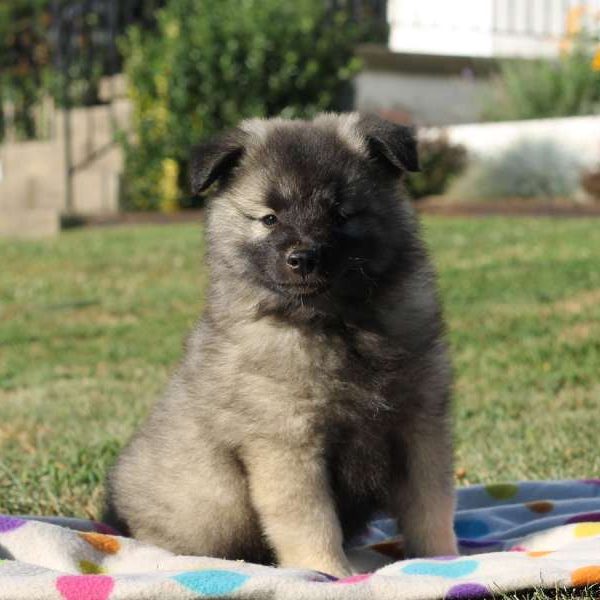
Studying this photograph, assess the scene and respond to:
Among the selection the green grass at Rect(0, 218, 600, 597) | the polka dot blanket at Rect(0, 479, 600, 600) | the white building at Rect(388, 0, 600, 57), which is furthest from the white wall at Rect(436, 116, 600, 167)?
the polka dot blanket at Rect(0, 479, 600, 600)

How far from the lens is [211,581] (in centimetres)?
280

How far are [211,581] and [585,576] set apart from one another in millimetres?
924

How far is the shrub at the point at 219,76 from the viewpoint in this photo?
1344 cm

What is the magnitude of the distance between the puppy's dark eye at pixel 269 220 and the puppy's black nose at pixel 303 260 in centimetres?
20

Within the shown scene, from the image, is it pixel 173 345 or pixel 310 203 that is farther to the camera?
pixel 173 345

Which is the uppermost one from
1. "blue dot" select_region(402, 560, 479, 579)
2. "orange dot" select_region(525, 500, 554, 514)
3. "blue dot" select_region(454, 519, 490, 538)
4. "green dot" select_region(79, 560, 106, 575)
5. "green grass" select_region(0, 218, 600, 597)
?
"blue dot" select_region(402, 560, 479, 579)

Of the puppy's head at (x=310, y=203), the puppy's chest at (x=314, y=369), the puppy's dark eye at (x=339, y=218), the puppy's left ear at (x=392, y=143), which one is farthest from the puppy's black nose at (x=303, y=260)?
the puppy's left ear at (x=392, y=143)

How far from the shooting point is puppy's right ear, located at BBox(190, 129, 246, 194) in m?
3.26

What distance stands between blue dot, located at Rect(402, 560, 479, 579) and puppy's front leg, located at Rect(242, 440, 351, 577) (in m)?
0.20

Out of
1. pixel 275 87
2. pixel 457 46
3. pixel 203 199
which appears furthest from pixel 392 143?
pixel 457 46

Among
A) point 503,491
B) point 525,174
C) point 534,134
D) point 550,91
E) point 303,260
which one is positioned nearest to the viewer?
point 303,260

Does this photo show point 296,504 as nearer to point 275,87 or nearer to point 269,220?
point 269,220

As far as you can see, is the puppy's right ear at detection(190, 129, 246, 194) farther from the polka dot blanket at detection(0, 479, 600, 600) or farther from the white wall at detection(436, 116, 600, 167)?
the white wall at detection(436, 116, 600, 167)

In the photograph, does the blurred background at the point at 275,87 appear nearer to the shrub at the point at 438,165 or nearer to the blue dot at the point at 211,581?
the shrub at the point at 438,165
